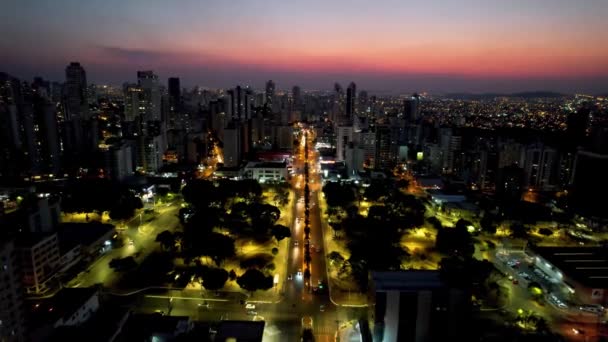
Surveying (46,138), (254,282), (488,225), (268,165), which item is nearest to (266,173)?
(268,165)

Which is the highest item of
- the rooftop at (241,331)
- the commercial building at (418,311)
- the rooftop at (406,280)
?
the rooftop at (406,280)

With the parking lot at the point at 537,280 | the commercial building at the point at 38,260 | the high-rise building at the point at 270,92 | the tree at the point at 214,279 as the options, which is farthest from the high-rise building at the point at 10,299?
the high-rise building at the point at 270,92

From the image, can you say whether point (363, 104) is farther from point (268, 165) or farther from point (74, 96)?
point (74, 96)

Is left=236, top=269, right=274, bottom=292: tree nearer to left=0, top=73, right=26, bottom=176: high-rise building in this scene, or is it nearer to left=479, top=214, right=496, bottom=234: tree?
left=479, top=214, right=496, bottom=234: tree

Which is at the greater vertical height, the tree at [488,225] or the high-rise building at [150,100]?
the high-rise building at [150,100]

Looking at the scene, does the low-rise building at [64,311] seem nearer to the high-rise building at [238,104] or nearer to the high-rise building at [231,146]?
the high-rise building at [231,146]

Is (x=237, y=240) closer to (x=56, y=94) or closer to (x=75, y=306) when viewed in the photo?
(x=75, y=306)

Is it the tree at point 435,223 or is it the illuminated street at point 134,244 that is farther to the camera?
the tree at point 435,223
